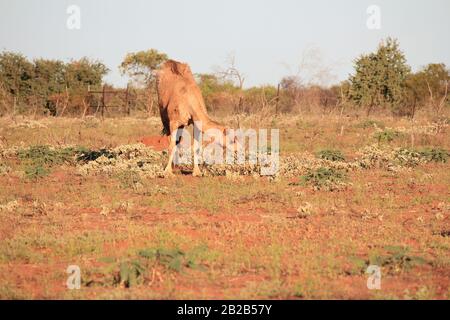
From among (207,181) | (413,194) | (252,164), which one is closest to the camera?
(413,194)

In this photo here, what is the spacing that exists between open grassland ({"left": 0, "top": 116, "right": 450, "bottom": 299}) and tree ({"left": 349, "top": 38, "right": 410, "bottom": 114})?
20.4 meters

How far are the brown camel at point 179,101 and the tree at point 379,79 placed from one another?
969 inches

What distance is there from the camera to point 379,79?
3884 centimetres

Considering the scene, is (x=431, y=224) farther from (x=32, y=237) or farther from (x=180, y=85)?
(x=180, y=85)

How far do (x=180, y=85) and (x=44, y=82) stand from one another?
3169cm

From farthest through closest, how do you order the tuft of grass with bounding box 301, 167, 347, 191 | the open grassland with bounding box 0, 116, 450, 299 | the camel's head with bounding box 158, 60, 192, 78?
the camel's head with bounding box 158, 60, 192, 78 → the tuft of grass with bounding box 301, 167, 347, 191 → the open grassland with bounding box 0, 116, 450, 299

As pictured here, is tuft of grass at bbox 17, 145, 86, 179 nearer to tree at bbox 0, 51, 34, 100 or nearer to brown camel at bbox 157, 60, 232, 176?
brown camel at bbox 157, 60, 232, 176

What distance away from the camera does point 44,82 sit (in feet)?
146

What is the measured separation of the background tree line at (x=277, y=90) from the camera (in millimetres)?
36625

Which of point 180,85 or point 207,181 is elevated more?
point 180,85

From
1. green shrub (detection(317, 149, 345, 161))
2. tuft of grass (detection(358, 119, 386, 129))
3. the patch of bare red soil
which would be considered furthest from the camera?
tuft of grass (detection(358, 119, 386, 129))

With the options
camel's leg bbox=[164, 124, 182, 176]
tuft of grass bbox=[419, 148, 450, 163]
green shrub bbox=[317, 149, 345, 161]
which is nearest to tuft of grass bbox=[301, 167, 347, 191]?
camel's leg bbox=[164, 124, 182, 176]

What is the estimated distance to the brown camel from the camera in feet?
49.2
